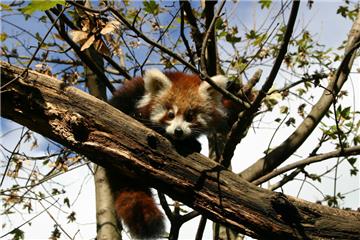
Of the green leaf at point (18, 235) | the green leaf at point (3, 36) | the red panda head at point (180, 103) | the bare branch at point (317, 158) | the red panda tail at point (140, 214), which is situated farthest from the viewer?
the green leaf at point (3, 36)

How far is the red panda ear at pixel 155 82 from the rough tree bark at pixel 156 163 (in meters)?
1.27

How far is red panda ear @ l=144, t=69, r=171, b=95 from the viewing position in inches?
163

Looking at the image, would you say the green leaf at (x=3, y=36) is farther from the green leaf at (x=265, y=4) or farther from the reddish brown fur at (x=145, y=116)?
the green leaf at (x=265, y=4)

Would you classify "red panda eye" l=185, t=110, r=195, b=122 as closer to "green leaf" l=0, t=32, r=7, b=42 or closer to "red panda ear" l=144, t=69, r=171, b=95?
"red panda ear" l=144, t=69, r=171, b=95

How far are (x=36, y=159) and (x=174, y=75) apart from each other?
189cm

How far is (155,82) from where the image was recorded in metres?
4.20

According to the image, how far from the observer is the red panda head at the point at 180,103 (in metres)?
4.11

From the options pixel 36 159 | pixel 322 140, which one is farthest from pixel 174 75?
pixel 36 159

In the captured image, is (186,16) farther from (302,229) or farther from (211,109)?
(302,229)

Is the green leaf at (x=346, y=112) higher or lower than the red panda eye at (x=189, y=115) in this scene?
lower

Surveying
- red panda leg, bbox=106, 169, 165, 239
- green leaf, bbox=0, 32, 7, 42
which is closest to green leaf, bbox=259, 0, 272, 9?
red panda leg, bbox=106, 169, 165, 239

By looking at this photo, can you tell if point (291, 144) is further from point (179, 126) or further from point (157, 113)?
point (157, 113)

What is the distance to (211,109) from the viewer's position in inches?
172

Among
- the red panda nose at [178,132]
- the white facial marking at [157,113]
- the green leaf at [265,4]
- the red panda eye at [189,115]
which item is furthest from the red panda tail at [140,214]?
the green leaf at [265,4]
